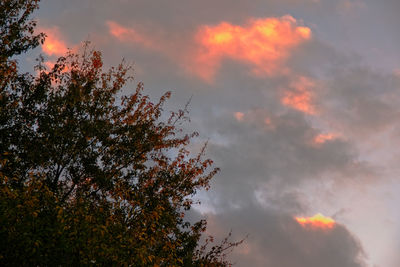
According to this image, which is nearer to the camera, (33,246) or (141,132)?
(33,246)

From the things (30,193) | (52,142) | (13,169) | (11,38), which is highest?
(11,38)

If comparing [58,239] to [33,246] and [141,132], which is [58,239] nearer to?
[33,246]

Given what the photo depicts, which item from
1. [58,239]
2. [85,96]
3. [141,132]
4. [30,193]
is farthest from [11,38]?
[58,239]

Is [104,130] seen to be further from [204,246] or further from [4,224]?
[4,224]

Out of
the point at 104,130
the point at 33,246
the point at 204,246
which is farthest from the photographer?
the point at 204,246

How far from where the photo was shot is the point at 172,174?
90.2ft

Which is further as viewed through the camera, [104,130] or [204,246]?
[204,246]

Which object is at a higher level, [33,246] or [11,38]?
[11,38]

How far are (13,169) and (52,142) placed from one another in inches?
103

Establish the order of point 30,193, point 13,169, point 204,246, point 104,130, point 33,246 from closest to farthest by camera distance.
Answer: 1. point 33,246
2. point 30,193
3. point 13,169
4. point 104,130
5. point 204,246

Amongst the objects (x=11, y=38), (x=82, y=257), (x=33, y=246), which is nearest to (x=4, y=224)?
(x=33, y=246)

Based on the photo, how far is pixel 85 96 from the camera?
27109 millimetres

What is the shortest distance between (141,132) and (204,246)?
8554 mm

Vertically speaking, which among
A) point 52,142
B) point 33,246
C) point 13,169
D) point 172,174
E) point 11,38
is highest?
point 11,38
